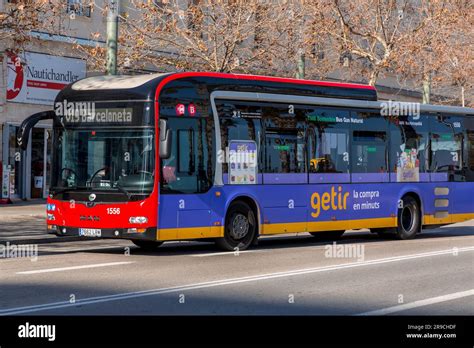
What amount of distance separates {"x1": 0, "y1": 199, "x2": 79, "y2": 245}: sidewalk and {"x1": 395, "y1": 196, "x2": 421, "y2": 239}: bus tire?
277 inches

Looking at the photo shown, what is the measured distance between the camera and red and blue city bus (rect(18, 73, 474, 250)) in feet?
52.5

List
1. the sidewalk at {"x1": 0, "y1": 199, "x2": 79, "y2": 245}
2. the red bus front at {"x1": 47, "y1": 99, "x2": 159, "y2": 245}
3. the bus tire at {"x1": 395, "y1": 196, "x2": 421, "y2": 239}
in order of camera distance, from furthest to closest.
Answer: the bus tire at {"x1": 395, "y1": 196, "x2": 421, "y2": 239} < the sidewalk at {"x1": 0, "y1": 199, "x2": 79, "y2": 245} < the red bus front at {"x1": 47, "y1": 99, "x2": 159, "y2": 245}

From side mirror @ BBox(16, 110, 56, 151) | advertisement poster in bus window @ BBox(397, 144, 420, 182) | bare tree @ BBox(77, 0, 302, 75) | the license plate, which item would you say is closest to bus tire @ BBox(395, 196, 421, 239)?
advertisement poster in bus window @ BBox(397, 144, 420, 182)

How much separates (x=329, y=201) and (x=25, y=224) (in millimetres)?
8058

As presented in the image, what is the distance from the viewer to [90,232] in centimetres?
1620

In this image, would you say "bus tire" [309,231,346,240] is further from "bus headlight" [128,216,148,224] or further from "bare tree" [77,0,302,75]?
"bus headlight" [128,216,148,224]

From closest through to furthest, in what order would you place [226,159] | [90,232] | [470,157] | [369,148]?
[90,232] < [226,159] < [369,148] < [470,157]

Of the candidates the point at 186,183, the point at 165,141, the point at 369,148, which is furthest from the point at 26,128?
the point at 369,148

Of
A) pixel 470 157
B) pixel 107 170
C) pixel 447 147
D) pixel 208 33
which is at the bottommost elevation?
pixel 107 170

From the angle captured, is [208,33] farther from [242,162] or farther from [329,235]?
[242,162]

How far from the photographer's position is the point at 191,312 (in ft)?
32.2

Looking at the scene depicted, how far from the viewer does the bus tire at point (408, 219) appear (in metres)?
21.4
